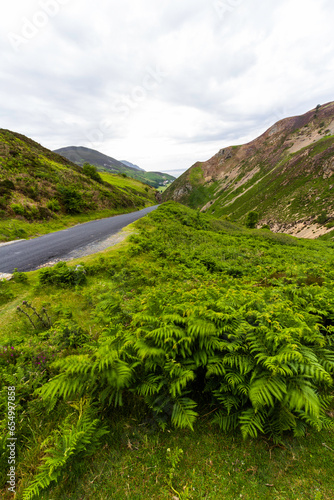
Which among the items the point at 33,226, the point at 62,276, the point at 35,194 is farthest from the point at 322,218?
the point at 35,194

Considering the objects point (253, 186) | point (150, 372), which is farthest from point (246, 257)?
point (253, 186)

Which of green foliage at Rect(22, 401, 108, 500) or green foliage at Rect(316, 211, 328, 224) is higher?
green foliage at Rect(22, 401, 108, 500)

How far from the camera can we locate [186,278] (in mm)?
10000

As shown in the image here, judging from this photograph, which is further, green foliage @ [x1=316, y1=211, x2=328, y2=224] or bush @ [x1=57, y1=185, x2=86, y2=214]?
green foliage @ [x1=316, y1=211, x2=328, y2=224]

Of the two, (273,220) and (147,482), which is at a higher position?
(147,482)

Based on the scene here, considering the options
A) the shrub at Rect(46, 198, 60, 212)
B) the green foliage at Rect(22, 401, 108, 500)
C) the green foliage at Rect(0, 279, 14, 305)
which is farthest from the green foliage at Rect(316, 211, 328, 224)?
the green foliage at Rect(0, 279, 14, 305)

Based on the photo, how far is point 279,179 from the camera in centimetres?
8881

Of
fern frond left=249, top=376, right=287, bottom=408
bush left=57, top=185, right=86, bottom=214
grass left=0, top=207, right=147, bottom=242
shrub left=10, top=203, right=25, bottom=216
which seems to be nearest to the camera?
fern frond left=249, top=376, right=287, bottom=408

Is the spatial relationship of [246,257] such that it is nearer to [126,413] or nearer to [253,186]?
[126,413]

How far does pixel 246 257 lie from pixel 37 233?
879 inches

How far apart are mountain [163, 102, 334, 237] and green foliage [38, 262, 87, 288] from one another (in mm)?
60631

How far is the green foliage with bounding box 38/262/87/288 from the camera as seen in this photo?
856 cm

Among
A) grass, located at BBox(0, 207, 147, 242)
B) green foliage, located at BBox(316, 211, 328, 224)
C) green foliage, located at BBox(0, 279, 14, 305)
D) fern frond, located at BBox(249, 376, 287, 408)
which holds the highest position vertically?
grass, located at BBox(0, 207, 147, 242)

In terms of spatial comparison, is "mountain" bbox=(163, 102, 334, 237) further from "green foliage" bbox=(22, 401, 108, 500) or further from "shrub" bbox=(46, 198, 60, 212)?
"green foliage" bbox=(22, 401, 108, 500)
